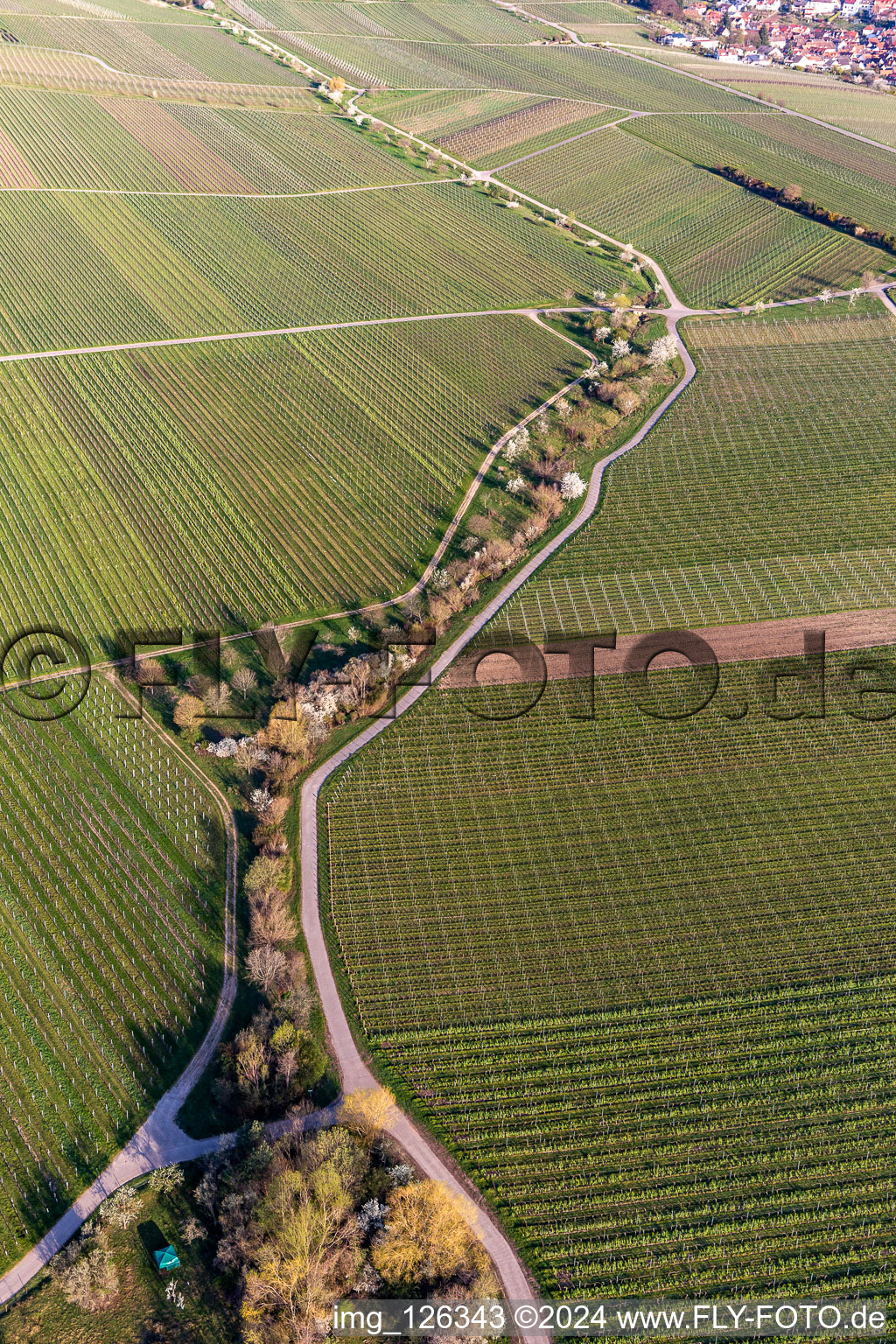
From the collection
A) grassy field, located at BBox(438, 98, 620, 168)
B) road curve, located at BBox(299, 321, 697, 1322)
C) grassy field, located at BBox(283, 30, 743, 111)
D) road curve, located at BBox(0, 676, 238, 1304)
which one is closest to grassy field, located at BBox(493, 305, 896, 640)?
road curve, located at BBox(299, 321, 697, 1322)

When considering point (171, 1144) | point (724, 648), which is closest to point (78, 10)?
point (724, 648)

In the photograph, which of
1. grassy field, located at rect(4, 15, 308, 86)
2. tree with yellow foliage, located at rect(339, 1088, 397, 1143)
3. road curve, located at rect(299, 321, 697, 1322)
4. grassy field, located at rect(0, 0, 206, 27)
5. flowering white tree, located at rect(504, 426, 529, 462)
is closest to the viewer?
road curve, located at rect(299, 321, 697, 1322)

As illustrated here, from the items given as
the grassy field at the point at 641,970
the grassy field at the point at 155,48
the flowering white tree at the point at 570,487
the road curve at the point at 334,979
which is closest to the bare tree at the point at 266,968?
the road curve at the point at 334,979

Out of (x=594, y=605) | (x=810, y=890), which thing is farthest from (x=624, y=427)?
(x=810, y=890)

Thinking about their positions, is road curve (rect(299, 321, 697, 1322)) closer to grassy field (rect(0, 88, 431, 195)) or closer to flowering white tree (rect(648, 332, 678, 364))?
flowering white tree (rect(648, 332, 678, 364))

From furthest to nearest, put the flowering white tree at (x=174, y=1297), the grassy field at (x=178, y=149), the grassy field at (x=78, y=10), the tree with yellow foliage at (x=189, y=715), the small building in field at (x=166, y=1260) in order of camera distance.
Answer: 1. the grassy field at (x=78, y=10)
2. the grassy field at (x=178, y=149)
3. the tree with yellow foliage at (x=189, y=715)
4. the small building in field at (x=166, y=1260)
5. the flowering white tree at (x=174, y=1297)

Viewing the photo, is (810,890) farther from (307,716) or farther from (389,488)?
(389,488)

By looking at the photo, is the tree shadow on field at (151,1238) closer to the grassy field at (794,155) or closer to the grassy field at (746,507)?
the grassy field at (746,507)
